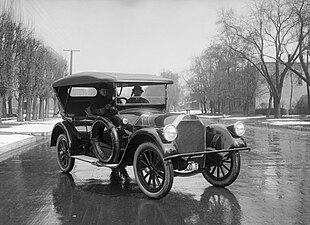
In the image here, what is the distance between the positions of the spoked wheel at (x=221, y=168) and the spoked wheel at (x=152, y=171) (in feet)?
3.52

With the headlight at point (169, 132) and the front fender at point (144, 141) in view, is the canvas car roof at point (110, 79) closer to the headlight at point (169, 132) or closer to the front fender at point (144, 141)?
the front fender at point (144, 141)

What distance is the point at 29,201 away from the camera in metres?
5.82

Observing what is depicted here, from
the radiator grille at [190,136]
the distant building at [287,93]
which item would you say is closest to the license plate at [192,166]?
the radiator grille at [190,136]

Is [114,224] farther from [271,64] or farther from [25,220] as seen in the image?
[271,64]

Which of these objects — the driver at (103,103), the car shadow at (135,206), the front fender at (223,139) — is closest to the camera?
the car shadow at (135,206)

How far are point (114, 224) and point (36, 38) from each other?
3260 cm

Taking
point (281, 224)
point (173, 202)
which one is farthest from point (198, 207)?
point (281, 224)

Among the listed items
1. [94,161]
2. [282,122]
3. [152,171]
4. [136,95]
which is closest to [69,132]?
[94,161]

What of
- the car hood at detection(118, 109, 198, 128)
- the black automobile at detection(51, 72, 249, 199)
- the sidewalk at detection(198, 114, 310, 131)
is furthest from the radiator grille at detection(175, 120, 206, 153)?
the sidewalk at detection(198, 114, 310, 131)

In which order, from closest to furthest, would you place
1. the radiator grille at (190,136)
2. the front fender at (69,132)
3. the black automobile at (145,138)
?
the black automobile at (145,138)
the radiator grille at (190,136)
the front fender at (69,132)

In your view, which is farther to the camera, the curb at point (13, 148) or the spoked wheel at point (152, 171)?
the curb at point (13, 148)

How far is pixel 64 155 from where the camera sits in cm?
843

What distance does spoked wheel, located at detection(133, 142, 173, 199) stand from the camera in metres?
5.69

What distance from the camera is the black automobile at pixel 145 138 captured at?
5.98 metres
